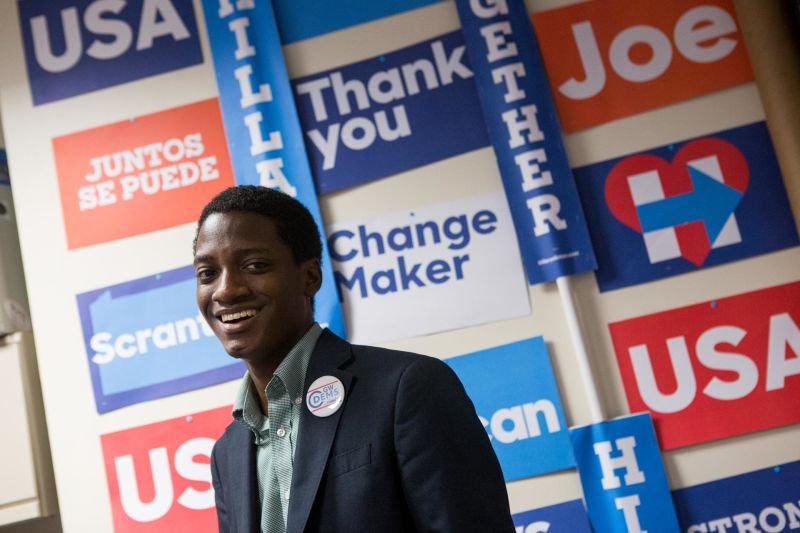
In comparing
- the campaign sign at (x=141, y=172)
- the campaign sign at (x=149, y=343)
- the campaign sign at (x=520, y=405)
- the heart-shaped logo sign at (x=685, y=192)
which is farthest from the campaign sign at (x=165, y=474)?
the heart-shaped logo sign at (x=685, y=192)

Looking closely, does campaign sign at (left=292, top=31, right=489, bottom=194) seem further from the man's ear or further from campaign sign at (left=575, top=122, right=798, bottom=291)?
the man's ear

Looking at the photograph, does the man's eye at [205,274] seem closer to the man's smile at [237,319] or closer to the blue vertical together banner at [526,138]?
the man's smile at [237,319]

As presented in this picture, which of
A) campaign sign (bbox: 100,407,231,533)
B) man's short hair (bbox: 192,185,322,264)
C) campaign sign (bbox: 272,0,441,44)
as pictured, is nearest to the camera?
man's short hair (bbox: 192,185,322,264)

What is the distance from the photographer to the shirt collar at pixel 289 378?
1.39 m

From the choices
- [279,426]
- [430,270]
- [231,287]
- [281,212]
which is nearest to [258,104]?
[430,270]

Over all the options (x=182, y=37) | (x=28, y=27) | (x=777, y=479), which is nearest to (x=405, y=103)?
(x=182, y=37)

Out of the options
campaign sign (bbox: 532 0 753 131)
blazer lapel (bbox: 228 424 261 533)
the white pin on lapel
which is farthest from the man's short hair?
campaign sign (bbox: 532 0 753 131)

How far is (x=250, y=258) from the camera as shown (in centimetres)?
141

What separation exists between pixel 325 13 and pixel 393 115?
40cm

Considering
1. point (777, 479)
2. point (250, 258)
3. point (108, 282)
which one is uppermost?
point (108, 282)

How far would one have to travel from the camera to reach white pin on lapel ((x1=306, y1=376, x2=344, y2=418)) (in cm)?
132

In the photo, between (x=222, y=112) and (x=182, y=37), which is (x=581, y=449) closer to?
(x=222, y=112)

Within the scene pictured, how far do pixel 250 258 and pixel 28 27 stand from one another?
1884mm

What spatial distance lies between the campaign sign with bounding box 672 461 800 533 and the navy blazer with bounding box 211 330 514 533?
1324 mm
